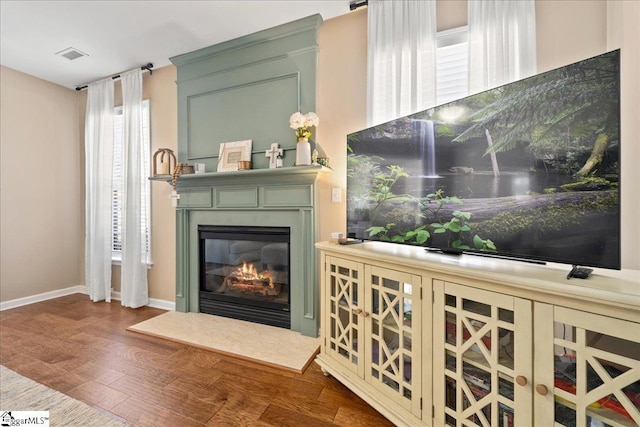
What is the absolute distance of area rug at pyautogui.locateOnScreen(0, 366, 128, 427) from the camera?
141 cm

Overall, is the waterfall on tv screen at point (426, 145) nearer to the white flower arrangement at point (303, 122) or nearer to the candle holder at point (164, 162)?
the white flower arrangement at point (303, 122)

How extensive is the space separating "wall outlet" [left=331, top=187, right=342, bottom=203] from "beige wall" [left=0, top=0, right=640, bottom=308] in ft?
0.20

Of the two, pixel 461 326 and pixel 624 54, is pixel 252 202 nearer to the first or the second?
pixel 461 326

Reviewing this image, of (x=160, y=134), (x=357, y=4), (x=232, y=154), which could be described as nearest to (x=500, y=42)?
(x=357, y=4)

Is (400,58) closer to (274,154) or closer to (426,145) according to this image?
(426,145)

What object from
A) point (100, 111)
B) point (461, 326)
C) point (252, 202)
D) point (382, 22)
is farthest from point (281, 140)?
point (100, 111)

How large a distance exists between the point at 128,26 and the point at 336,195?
2455 mm

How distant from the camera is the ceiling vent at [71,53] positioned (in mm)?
2787

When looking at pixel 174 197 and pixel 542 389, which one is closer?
pixel 542 389

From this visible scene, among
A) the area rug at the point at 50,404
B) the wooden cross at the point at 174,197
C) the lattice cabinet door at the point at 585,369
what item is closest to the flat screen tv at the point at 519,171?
the lattice cabinet door at the point at 585,369

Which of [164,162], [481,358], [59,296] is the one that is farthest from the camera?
[59,296]

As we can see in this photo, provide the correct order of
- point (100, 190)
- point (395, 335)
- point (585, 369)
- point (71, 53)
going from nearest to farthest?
point (585, 369)
point (395, 335)
point (71, 53)
point (100, 190)

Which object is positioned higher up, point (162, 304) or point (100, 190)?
point (100, 190)

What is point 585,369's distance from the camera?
84 centimetres
